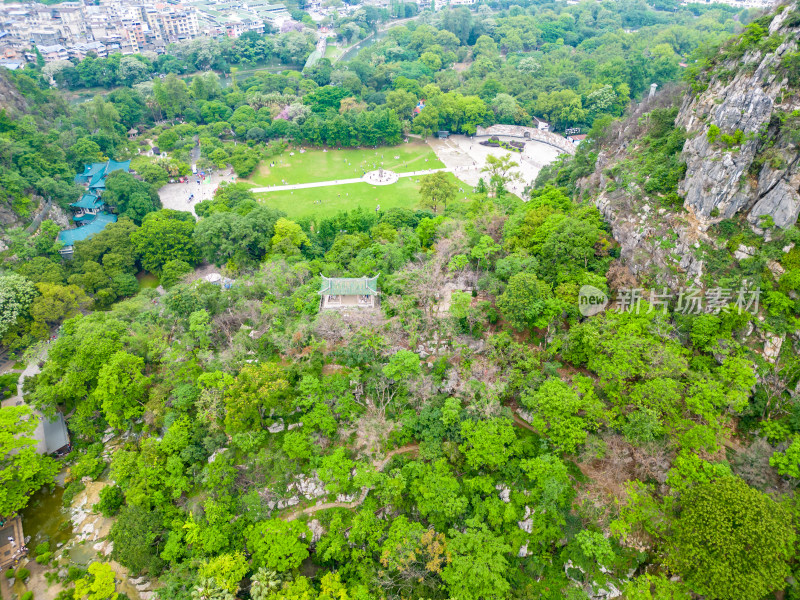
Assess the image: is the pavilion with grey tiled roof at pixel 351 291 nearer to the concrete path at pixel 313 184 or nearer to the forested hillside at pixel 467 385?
the forested hillside at pixel 467 385

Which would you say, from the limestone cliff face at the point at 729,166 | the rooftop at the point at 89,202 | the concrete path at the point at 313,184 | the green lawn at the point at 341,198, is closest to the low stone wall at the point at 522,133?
the concrete path at the point at 313,184

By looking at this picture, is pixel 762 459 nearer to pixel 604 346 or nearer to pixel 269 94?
pixel 604 346

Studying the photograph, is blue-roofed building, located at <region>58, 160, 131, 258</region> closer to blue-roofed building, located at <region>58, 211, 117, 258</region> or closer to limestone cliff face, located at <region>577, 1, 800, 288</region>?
blue-roofed building, located at <region>58, 211, 117, 258</region>

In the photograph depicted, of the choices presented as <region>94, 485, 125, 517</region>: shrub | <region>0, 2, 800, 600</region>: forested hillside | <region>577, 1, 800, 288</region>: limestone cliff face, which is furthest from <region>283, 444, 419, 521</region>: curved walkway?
<region>577, 1, 800, 288</region>: limestone cliff face

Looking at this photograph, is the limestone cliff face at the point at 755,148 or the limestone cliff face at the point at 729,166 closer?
the limestone cliff face at the point at 755,148

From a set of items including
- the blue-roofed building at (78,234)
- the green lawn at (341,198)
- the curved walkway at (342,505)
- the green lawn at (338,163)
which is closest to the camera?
the curved walkway at (342,505)
